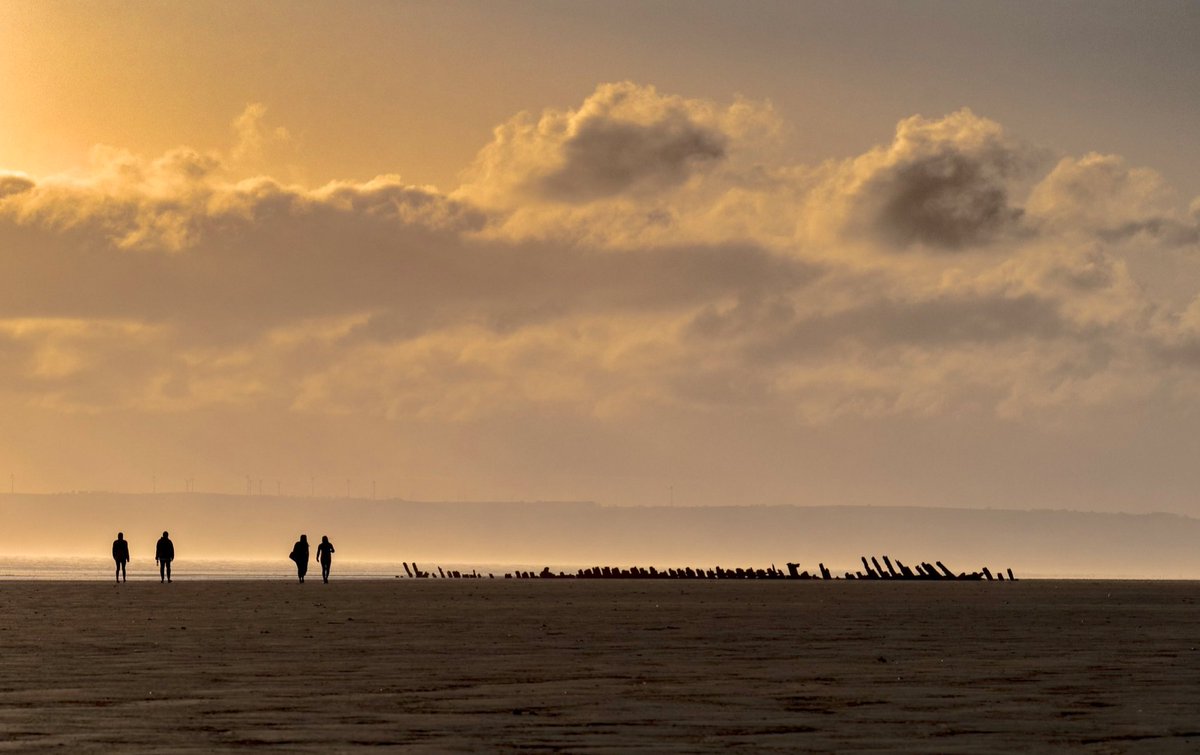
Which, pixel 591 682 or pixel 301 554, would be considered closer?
pixel 591 682

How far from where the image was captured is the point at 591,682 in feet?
81.5

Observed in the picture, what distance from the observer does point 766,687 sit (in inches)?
949

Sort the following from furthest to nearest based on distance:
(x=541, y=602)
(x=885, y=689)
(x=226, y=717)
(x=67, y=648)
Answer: (x=541, y=602)
(x=67, y=648)
(x=885, y=689)
(x=226, y=717)

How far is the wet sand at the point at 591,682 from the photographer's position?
721 inches

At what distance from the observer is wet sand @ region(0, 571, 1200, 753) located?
18.3 meters

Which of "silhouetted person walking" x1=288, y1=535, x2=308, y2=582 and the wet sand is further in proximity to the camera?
"silhouetted person walking" x1=288, y1=535, x2=308, y2=582

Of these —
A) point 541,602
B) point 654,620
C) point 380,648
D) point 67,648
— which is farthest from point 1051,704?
point 541,602

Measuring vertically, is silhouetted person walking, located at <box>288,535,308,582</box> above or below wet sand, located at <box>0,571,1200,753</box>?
above

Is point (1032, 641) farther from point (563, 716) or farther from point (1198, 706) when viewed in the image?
point (563, 716)

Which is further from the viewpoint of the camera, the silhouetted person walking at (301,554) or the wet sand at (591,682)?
the silhouetted person walking at (301,554)

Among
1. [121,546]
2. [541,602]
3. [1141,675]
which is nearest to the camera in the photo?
[1141,675]

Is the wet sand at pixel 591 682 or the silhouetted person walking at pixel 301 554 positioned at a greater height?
the silhouetted person walking at pixel 301 554

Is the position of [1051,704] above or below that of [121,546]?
below

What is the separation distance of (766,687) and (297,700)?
19.5 feet
